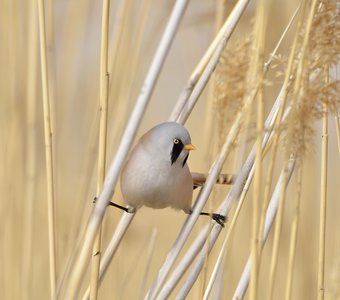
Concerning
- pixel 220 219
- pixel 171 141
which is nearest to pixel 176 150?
pixel 171 141

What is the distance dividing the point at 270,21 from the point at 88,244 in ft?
3.27

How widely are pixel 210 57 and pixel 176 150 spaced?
172 millimetres

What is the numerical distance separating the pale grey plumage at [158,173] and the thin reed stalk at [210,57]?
0.19 feet

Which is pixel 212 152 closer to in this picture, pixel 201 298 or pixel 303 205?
pixel 201 298

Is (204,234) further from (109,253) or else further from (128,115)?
(128,115)

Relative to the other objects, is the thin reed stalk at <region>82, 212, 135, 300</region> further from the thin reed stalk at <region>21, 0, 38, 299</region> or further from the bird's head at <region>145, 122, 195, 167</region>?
the thin reed stalk at <region>21, 0, 38, 299</region>

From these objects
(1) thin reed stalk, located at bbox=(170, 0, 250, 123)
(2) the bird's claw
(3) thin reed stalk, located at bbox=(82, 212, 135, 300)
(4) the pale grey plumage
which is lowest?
(3) thin reed stalk, located at bbox=(82, 212, 135, 300)

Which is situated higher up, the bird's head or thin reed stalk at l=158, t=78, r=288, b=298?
the bird's head

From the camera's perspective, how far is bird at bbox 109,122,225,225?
1.08 meters

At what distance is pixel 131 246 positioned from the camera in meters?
2.01

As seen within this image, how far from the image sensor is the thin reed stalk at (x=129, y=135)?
2.84 feet

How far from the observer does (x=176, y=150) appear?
1.10 m

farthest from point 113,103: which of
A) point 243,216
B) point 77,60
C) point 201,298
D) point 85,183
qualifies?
point 201,298

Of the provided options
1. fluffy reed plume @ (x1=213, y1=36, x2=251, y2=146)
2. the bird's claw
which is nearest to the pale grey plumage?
the bird's claw
